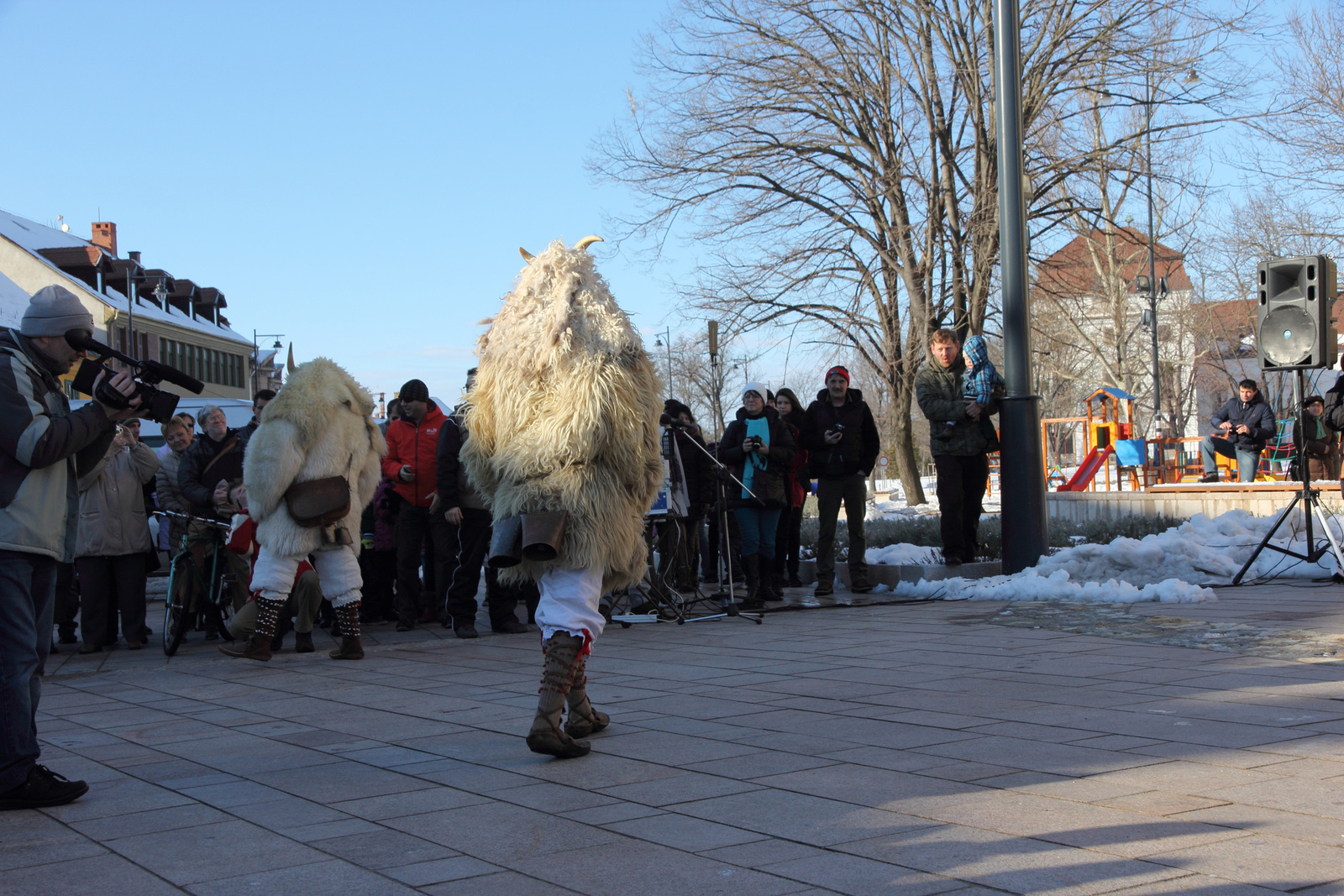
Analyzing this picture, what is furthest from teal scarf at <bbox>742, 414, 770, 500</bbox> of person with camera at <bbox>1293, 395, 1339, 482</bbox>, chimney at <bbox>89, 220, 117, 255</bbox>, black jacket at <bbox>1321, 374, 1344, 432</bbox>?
chimney at <bbox>89, 220, 117, 255</bbox>

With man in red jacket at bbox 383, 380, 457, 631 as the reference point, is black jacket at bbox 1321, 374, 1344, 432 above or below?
above

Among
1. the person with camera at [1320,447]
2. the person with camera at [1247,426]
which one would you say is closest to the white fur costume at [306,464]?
the person with camera at [1320,447]

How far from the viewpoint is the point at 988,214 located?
21.3m

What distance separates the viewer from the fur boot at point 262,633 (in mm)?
8508

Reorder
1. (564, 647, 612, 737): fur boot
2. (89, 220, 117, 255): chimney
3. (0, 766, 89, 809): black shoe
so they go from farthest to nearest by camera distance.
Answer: (89, 220, 117, 255): chimney, (564, 647, 612, 737): fur boot, (0, 766, 89, 809): black shoe

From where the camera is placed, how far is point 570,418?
525cm

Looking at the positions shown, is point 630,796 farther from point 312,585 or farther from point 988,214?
point 988,214

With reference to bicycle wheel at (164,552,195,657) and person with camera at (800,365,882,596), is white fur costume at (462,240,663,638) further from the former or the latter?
person with camera at (800,365,882,596)

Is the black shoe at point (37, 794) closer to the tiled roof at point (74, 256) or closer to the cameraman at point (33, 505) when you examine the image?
the cameraman at point (33, 505)

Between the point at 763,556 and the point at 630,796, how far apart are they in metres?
6.90

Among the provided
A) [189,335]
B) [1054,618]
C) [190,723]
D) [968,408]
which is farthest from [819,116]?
[189,335]

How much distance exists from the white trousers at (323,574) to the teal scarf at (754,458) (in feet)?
12.4

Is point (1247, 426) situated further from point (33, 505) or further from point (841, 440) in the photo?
point (33, 505)

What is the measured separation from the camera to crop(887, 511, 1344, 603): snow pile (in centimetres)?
1030
